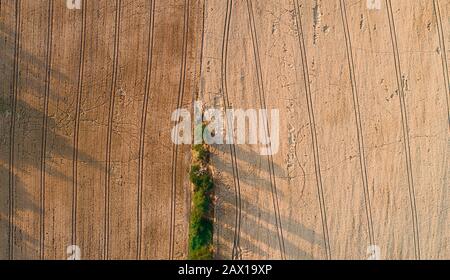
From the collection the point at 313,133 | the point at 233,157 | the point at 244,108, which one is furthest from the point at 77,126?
the point at 313,133

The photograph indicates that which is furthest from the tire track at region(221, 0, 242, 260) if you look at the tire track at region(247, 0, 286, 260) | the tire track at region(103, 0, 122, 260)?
the tire track at region(103, 0, 122, 260)

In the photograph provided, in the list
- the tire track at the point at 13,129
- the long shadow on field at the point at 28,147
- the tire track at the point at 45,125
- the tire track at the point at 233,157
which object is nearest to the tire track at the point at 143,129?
the long shadow on field at the point at 28,147

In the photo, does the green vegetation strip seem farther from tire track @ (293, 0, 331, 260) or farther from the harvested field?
tire track @ (293, 0, 331, 260)

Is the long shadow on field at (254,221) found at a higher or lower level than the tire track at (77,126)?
lower

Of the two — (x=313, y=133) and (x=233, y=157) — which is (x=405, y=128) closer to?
(x=313, y=133)

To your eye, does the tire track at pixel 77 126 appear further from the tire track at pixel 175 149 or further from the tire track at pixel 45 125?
the tire track at pixel 175 149

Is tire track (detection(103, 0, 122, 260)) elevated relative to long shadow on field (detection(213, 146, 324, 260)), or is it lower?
elevated
